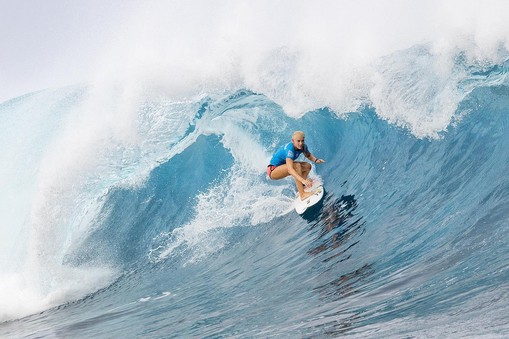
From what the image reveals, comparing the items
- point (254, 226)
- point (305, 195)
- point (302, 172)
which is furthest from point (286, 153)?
point (254, 226)

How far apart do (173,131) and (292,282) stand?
619cm

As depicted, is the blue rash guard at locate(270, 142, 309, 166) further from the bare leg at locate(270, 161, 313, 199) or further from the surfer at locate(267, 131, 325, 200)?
the bare leg at locate(270, 161, 313, 199)

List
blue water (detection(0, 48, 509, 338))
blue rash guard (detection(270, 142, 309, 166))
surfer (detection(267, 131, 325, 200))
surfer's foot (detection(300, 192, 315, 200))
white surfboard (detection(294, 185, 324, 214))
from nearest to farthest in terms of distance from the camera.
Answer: blue water (detection(0, 48, 509, 338)), surfer (detection(267, 131, 325, 200)), blue rash guard (detection(270, 142, 309, 166)), white surfboard (detection(294, 185, 324, 214)), surfer's foot (detection(300, 192, 315, 200))

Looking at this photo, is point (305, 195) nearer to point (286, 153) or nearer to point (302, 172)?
point (302, 172)

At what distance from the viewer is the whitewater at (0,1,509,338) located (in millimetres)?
5496

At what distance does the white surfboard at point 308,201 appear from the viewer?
370 inches

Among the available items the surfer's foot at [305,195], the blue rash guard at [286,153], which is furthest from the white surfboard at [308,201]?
the blue rash guard at [286,153]

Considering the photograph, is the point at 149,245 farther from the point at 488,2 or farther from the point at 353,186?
the point at 488,2

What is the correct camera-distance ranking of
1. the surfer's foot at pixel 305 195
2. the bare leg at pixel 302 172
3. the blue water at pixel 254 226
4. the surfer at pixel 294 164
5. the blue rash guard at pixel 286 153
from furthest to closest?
the surfer's foot at pixel 305 195
the bare leg at pixel 302 172
the blue rash guard at pixel 286 153
the surfer at pixel 294 164
the blue water at pixel 254 226

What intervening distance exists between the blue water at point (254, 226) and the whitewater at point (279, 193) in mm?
32

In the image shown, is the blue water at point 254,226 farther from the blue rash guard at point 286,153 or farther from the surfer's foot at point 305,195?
the blue rash guard at point 286,153

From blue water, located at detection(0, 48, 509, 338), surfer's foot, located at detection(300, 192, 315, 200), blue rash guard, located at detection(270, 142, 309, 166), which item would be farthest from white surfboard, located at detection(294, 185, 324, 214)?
blue rash guard, located at detection(270, 142, 309, 166)

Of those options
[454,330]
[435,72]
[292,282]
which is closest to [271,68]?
[435,72]

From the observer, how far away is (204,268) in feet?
29.0
